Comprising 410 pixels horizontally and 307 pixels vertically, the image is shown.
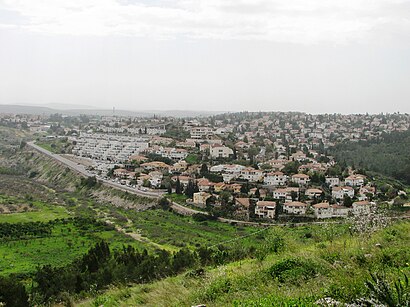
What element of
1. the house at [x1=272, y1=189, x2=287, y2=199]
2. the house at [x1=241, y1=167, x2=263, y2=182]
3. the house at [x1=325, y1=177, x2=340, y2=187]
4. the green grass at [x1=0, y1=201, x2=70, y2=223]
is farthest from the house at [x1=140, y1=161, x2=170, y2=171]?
the house at [x1=325, y1=177, x2=340, y2=187]

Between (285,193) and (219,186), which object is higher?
(285,193)

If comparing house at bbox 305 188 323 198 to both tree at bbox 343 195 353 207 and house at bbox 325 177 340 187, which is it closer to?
tree at bbox 343 195 353 207

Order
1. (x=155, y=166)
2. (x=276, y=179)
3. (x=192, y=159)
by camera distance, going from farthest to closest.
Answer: (x=192, y=159)
(x=155, y=166)
(x=276, y=179)

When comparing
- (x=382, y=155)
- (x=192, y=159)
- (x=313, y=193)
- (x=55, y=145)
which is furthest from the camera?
(x=55, y=145)

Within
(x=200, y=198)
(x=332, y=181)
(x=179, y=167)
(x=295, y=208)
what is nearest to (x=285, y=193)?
(x=295, y=208)

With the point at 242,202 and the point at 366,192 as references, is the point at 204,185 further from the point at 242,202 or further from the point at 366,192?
the point at 366,192
